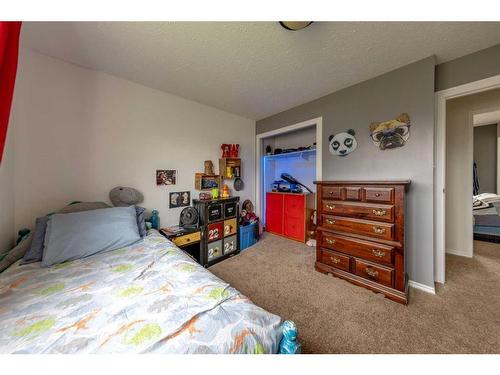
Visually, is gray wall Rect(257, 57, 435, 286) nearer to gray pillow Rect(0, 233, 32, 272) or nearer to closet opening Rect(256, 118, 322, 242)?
closet opening Rect(256, 118, 322, 242)

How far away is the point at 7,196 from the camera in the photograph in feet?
4.58

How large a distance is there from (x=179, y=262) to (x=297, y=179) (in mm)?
2850

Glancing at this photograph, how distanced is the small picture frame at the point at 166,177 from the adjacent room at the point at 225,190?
0.06 ft

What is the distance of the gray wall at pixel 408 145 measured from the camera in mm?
1700

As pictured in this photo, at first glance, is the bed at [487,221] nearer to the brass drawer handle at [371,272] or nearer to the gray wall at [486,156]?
the gray wall at [486,156]

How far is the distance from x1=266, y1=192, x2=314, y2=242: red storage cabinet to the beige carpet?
82 centimetres

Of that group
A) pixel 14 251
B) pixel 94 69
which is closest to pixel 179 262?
pixel 14 251

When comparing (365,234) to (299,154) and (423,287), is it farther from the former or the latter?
(299,154)

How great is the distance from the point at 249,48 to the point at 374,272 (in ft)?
8.06

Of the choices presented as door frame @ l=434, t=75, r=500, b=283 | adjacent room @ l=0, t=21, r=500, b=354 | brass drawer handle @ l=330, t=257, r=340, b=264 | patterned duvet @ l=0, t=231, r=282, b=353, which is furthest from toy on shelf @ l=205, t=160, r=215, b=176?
door frame @ l=434, t=75, r=500, b=283

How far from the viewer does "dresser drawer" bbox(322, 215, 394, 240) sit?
162cm

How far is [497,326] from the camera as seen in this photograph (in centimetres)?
129

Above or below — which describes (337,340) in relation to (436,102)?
below
